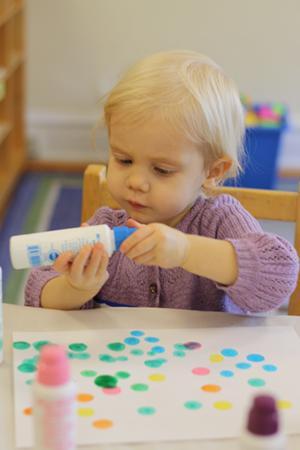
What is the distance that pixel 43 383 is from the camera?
Answer: 0.56 meters

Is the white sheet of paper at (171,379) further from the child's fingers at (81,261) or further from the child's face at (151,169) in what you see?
the child's face at (151,169)

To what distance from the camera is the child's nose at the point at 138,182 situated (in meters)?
0.99

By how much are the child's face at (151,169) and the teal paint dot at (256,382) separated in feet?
0.95

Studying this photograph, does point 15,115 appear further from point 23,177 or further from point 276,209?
point 276,209

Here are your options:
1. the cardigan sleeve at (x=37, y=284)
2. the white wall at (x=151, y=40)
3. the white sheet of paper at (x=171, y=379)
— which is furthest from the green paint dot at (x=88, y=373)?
the white wall at (x=151, y=40)

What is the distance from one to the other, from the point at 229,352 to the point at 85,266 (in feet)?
0.65

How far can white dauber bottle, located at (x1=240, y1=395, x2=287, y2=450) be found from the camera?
0.50 meters

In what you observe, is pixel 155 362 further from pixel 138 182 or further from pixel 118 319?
pixel 138 182

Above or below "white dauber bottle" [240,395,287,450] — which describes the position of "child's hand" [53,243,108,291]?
below

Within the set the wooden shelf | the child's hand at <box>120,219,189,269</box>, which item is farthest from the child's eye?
the wooden shelf

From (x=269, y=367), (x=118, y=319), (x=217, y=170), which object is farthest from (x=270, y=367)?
(x=217, y=170)

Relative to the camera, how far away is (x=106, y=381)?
2.65 ft

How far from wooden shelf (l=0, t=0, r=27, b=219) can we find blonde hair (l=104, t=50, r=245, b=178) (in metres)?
1.75

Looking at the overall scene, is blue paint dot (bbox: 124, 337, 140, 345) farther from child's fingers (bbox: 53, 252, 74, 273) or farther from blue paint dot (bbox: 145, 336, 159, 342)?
child's fingers (bbox: 53, 252, 74, 273)
